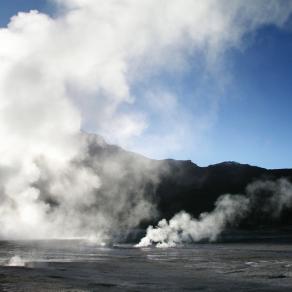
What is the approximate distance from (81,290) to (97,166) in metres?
166

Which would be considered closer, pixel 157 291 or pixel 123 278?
pixel 157 291

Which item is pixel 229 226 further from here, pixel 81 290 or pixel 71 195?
pixel 81 290

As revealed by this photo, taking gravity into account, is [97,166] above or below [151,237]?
above

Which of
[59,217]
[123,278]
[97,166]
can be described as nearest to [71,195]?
[59,217]

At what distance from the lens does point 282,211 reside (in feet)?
614

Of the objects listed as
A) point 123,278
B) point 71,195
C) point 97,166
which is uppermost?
point 97,166

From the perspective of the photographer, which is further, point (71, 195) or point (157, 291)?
point (71, 195)

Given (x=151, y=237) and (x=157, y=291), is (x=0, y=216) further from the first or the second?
(x=157, y=291)

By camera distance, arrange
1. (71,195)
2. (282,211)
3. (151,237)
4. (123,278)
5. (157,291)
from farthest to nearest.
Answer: (282,211) → (71,195) → (151,237) → (123,278) → (157,291)

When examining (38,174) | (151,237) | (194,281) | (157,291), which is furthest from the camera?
(38,174)

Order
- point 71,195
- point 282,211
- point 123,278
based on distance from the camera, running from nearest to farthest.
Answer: point 123,278 < point 71,195 < point 282,211

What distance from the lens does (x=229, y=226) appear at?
171875 mm

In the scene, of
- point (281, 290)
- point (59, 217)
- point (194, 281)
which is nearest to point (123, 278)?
point (194, 281)

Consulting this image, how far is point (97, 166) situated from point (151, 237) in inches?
3690
